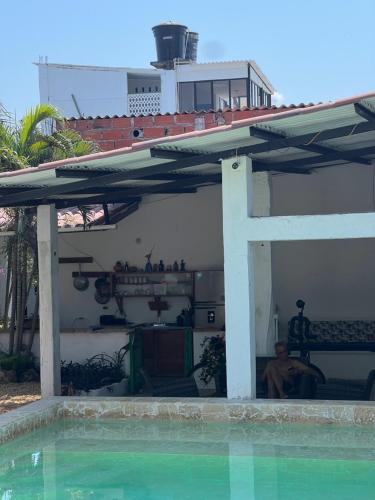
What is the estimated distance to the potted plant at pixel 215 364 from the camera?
11.6m

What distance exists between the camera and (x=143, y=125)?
19250 mm

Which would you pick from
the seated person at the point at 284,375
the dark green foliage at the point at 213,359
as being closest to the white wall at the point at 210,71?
the dark green foliage at the point at 213,359

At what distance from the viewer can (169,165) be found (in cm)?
976

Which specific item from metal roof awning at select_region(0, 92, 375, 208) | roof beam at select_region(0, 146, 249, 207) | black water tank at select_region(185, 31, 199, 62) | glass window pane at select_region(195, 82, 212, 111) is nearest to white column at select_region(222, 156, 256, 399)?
roof beam at select_region(0, 146, 249, 207)

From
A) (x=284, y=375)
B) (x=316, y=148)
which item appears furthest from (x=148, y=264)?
(x=316, y=148)

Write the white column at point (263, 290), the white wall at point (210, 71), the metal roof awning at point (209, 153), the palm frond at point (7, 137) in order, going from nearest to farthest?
the metal roof awning at point (209, 153) < the white column at point (263, 290) < the palm frond at point (7, 137) < the white wall at point (210, 71)

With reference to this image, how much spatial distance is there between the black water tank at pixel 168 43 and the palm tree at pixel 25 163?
2049 cm

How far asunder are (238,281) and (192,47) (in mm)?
27340

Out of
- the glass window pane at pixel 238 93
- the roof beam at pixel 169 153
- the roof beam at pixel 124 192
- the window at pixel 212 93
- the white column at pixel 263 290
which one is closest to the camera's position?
the roof beam at pixel 169 153

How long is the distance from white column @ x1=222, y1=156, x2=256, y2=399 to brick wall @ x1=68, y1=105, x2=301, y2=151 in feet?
30.2

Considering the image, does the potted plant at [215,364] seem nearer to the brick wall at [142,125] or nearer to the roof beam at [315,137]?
the roof beam at [315,137]

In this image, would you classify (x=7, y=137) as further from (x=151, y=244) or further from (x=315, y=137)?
(x=315, y=137)

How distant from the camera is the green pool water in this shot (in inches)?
301

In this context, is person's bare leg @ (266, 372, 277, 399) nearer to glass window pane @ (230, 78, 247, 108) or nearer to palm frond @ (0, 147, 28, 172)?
palm frond @ (0, 147, 28, 172)
